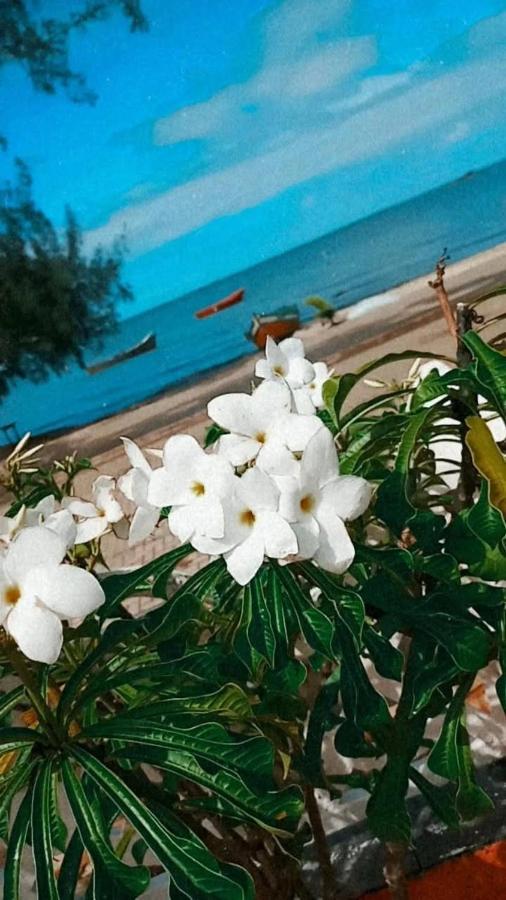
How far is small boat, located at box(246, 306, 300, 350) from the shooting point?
3.66 metres

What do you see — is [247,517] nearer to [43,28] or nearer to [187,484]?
[187,484]

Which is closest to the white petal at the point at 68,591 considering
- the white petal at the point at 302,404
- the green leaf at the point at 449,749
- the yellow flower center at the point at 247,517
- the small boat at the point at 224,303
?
the yellow flower center at the point at 247,517

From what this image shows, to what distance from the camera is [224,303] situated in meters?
4.29

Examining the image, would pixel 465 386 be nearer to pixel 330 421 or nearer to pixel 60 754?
pixel 330 421

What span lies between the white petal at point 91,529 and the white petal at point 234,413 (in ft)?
0.60

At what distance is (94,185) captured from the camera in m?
3.17

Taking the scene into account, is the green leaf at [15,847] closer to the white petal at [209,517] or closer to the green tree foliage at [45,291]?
the white petal at [209,517]

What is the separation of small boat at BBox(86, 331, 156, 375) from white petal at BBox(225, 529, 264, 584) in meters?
2.72

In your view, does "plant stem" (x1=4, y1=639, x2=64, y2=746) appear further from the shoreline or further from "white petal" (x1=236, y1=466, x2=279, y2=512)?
the shoreline

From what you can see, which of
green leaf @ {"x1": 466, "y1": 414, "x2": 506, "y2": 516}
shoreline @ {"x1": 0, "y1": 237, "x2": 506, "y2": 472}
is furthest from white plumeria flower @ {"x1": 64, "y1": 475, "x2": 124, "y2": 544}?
shoreline @ {"x1": 0, "y1": 237, "x2": 506, "y2": 472}

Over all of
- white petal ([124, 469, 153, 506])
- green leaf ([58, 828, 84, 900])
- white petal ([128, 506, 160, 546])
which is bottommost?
green leaf ([58, 828, 84, 900])

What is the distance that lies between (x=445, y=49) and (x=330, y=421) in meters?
2.93

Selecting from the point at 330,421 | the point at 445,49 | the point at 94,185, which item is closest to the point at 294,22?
the point at 445,49

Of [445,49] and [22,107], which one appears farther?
[445,49]
